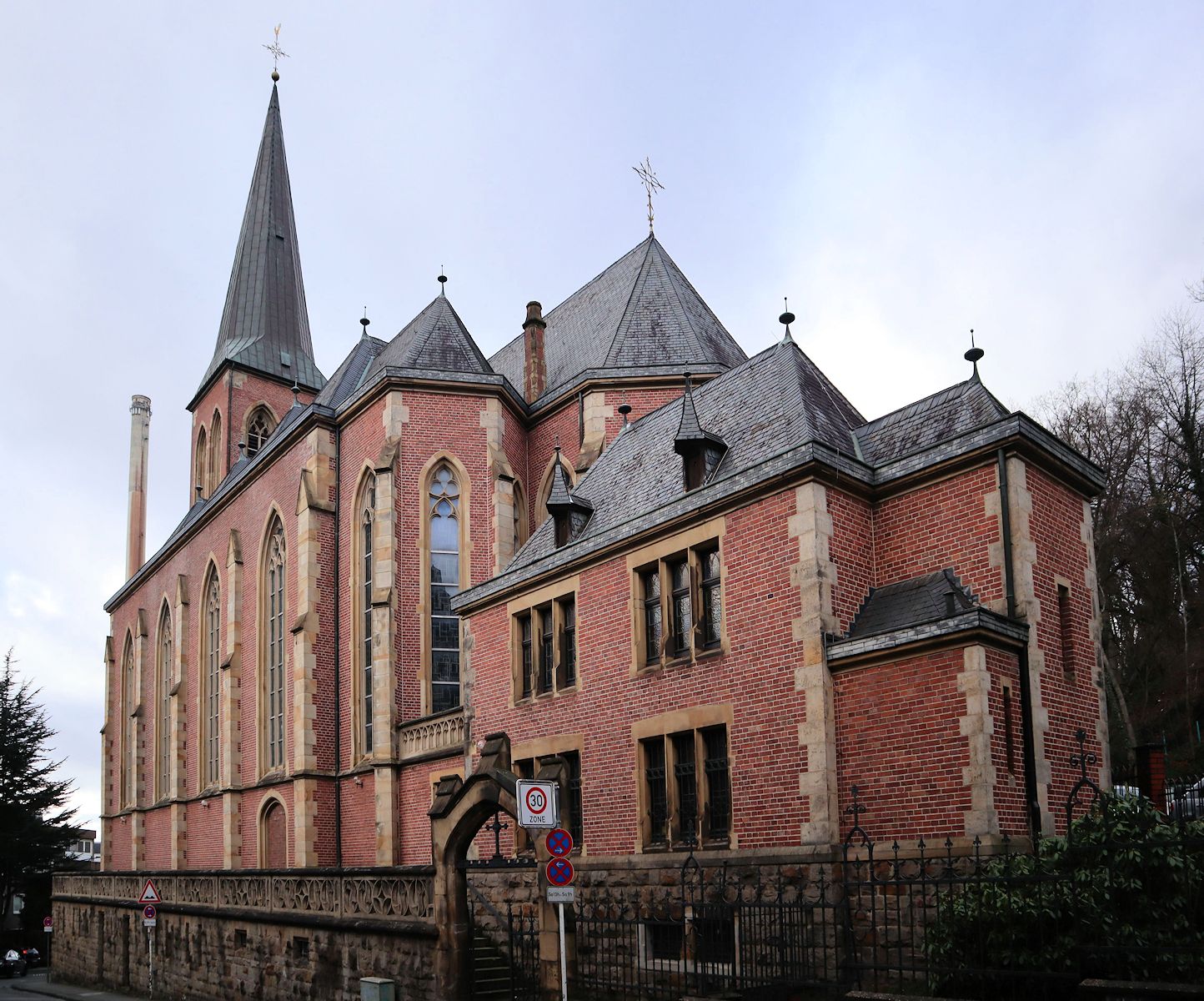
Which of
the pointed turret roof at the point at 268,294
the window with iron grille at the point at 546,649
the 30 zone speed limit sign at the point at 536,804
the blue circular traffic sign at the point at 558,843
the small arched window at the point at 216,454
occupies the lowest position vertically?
the blue circular traffic sign at the point at 558,843

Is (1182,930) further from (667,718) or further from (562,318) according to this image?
(562,318)

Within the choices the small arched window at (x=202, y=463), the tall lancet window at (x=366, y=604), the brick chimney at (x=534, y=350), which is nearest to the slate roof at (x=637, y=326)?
the brick chimney at (x=534, y=350)

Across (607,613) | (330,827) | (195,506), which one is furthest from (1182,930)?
(195,506)

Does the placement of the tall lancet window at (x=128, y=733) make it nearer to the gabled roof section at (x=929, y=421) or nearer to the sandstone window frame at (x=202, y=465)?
the sandstone window frame at (x=202, y=465)

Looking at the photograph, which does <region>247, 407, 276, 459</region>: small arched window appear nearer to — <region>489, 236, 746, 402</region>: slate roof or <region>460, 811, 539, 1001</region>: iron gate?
<region>489, 236, 746, 402</region>: slate roof

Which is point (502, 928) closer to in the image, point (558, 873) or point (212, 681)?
point (558, 873)

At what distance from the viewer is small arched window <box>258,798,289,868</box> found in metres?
29.7

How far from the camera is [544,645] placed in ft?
64.1

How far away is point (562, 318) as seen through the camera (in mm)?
32406

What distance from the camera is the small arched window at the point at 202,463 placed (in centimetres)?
4847

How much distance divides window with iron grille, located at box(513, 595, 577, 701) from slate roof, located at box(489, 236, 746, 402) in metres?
8.41

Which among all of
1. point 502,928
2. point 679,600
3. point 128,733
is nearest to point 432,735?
point 502,928

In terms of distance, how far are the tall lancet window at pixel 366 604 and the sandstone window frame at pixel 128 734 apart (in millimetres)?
20192

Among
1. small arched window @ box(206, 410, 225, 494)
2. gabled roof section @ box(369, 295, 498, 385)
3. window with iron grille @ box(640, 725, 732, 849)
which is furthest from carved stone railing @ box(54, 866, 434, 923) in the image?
small arched window @ box(206, 410, 225, 494)
